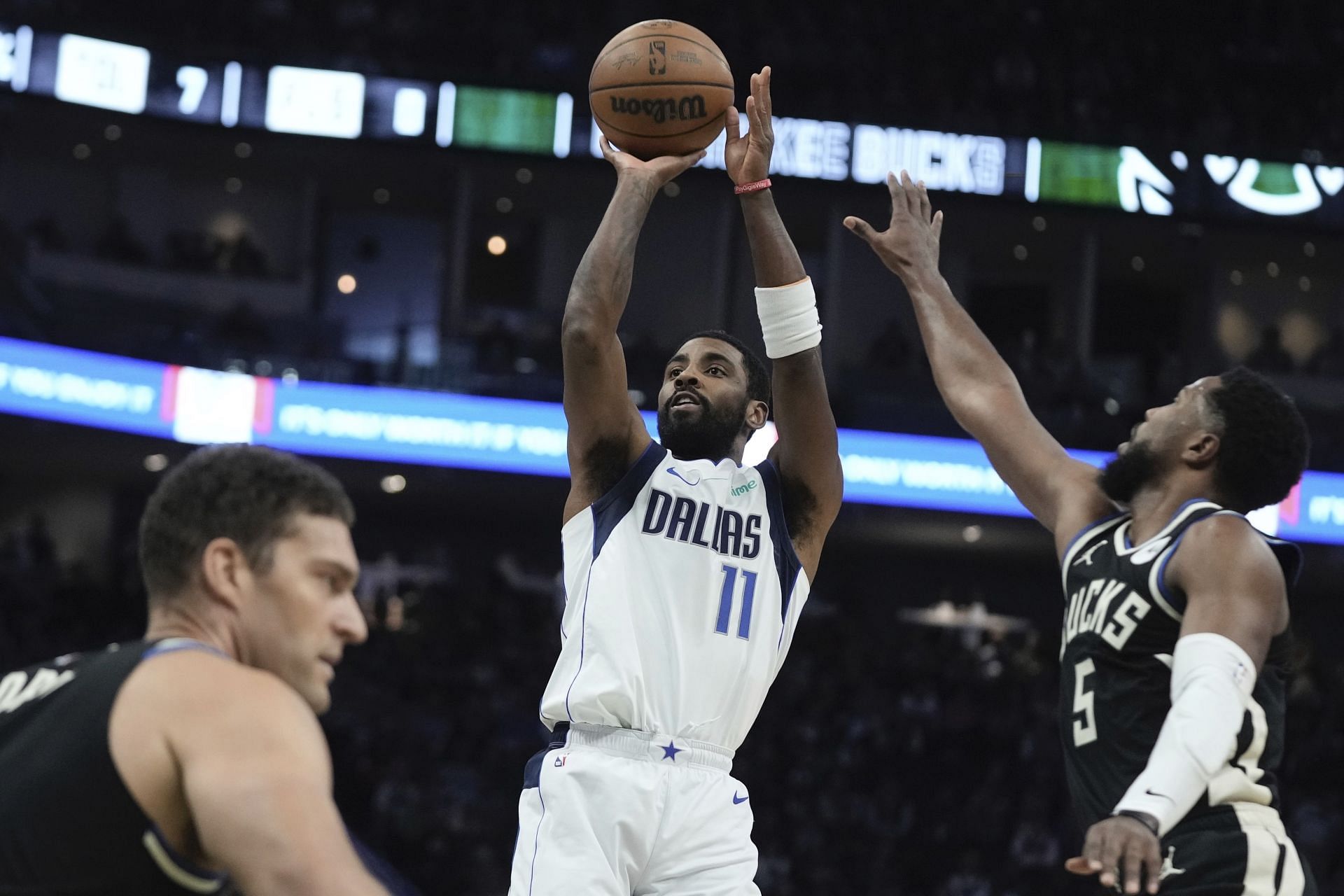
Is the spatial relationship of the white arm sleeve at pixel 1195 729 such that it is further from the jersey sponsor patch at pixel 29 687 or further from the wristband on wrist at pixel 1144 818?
the jersey sponsor patch at pixel 29 687

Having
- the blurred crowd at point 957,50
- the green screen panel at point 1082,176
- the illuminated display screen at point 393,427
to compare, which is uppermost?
the blurred crowd at point 957,50

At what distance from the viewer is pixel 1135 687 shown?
325cm

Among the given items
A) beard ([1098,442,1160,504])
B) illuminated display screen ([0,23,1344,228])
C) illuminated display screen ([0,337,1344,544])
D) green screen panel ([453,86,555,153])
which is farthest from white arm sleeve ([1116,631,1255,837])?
green screen panel ([453,86,555,153])

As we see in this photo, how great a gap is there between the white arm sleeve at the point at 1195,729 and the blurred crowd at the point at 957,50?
54.5 feet

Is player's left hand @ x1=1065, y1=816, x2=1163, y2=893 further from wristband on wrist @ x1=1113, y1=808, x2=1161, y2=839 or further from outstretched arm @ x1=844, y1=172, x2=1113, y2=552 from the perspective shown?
outstretched arm @ x1=844, y1=172, x2=1113, y2=552

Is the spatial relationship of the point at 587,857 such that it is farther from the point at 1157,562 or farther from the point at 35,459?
the point at 35,459

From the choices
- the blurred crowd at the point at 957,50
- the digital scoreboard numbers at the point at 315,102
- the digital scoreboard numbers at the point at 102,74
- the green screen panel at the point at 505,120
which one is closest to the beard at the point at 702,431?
the green screen panel at the point at 505,120

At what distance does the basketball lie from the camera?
14.8 feet

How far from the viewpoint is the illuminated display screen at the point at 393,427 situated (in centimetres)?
1628

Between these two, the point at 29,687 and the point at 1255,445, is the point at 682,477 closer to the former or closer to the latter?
the point at 1255,445

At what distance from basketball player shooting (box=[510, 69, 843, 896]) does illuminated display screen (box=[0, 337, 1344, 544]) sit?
12.4 meters

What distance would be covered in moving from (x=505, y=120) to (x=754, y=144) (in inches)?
599

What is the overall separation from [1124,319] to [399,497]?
1170 cm

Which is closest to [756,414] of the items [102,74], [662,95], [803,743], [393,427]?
[662,95]
